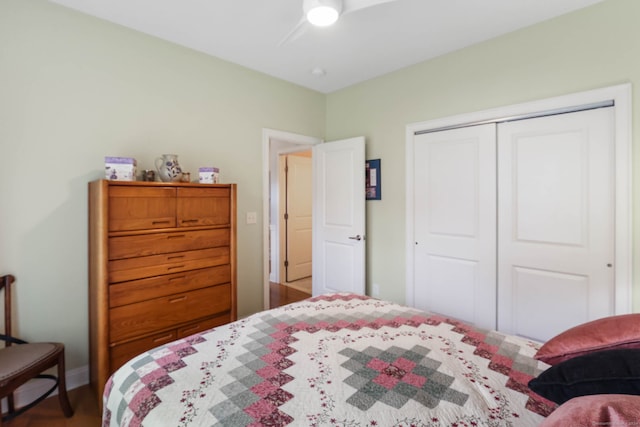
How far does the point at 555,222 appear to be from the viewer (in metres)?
2.32

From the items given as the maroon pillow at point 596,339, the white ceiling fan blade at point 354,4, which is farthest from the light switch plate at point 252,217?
the maroon pillow at point 596,339

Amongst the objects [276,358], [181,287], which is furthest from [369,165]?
[276,358]

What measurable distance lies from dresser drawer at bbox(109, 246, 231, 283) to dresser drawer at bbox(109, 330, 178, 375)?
1.38 ft

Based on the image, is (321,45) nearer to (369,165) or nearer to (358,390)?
(369,165)

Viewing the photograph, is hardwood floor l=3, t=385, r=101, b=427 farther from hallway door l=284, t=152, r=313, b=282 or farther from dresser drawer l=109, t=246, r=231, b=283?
hallway door l=284, t=152, r=313, b=282

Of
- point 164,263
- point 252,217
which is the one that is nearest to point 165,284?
point 164,263

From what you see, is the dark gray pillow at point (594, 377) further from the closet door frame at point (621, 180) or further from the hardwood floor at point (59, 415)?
the hardwood floor at point (59, 415)

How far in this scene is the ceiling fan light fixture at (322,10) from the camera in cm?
156

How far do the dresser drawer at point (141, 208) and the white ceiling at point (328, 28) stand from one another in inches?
50.1

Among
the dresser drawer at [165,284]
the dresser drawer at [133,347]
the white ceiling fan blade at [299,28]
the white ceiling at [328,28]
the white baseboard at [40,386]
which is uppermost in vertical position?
the white ceiling at [328,28]

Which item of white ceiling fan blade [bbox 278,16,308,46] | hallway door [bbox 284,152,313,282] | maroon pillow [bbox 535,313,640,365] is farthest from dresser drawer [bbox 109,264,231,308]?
hallway door [bbox 284,152,313,282]

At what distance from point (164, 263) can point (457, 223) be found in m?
2.43

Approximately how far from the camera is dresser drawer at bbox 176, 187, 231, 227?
2236 mm

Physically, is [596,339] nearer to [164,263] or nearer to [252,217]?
[164,263]
